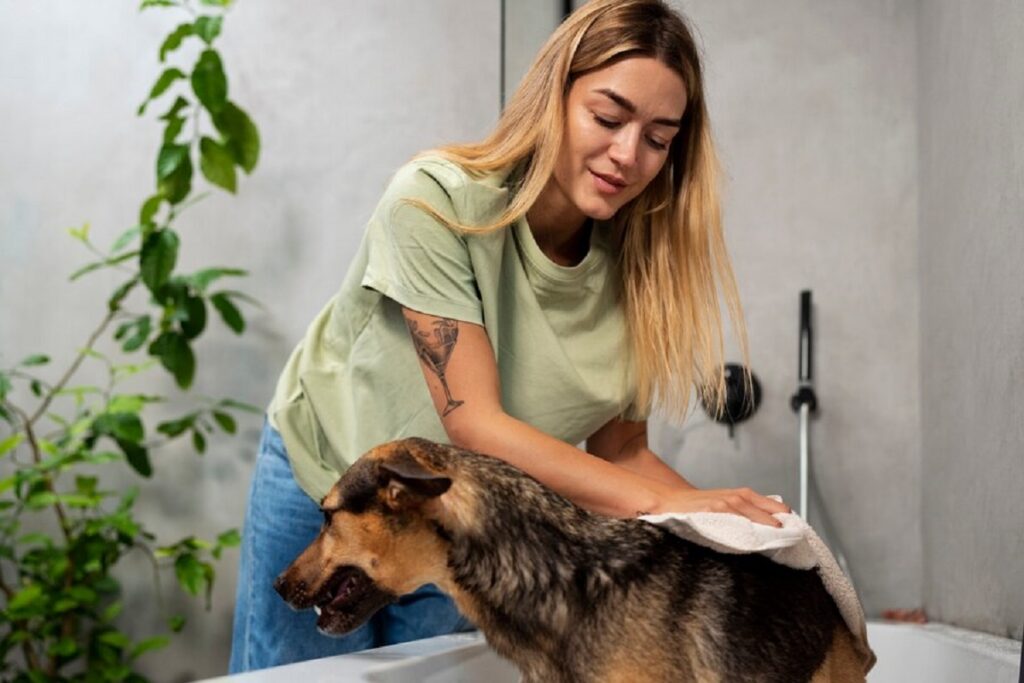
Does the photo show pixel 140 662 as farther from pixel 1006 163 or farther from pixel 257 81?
pixel 1006 163

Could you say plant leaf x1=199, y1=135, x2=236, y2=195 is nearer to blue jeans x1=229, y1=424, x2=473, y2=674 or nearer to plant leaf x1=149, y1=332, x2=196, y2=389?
plant leaf x1=149, y1=332, x2=196, y2=389

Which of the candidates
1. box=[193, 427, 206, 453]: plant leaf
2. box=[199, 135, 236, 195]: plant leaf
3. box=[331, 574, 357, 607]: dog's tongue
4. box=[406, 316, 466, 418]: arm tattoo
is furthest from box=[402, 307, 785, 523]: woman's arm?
box=[193, 427, 206, 453]: plant leaf

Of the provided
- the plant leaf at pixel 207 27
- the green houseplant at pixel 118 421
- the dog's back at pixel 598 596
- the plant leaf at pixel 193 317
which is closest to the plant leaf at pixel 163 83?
the green houseplant at pixel 118 421

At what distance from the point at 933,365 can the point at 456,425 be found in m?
1.48

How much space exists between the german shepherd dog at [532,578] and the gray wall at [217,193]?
2.04m

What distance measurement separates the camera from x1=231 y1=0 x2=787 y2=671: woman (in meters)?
1.39

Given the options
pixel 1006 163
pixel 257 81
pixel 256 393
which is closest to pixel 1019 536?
pixel 1006 163

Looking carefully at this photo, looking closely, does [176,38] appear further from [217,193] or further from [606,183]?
[606,183]

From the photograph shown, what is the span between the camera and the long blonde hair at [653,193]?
4.92 feet

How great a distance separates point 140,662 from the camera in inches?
127

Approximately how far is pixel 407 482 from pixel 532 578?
0.53 ft

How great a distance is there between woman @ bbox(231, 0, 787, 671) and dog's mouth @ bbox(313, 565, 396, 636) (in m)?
0.22

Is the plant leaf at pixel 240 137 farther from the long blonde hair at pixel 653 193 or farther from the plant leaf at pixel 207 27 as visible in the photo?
the long blonde hair at pixel 653 193

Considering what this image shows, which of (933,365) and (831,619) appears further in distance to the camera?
(933,365)
